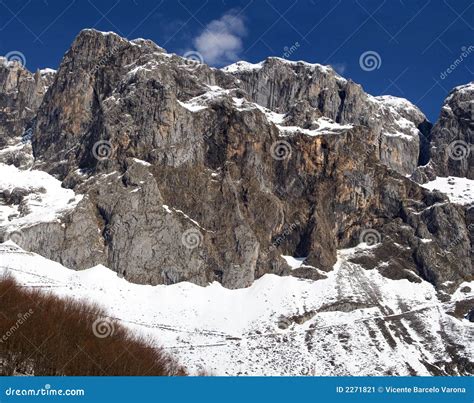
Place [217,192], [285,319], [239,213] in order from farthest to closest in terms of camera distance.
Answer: [217,192] → [239,213] → [285,319]

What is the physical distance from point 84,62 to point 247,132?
67.2 m

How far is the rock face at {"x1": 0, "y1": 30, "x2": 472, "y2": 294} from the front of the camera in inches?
5320

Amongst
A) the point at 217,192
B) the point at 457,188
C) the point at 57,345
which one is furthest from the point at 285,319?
the point at 457,188

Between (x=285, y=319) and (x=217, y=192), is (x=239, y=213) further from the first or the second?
(x=285, y=319)

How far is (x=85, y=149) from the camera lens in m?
164

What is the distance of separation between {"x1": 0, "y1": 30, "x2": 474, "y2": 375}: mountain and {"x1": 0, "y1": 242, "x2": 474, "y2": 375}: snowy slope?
612 mm

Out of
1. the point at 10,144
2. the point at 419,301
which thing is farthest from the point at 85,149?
the point at 419,301

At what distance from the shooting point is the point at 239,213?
148 meters

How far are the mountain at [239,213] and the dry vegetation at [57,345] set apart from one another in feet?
186

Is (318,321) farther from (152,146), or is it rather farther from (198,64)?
(198,64)

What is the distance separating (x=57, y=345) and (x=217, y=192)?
378 ft

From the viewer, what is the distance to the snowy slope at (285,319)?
96188mm

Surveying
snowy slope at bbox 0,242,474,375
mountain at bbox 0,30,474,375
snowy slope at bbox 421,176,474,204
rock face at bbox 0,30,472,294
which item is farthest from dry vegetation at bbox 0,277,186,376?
snowy slope at bbox 421,176,474,204

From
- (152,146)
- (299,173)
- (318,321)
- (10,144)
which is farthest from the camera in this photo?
(10,144)
